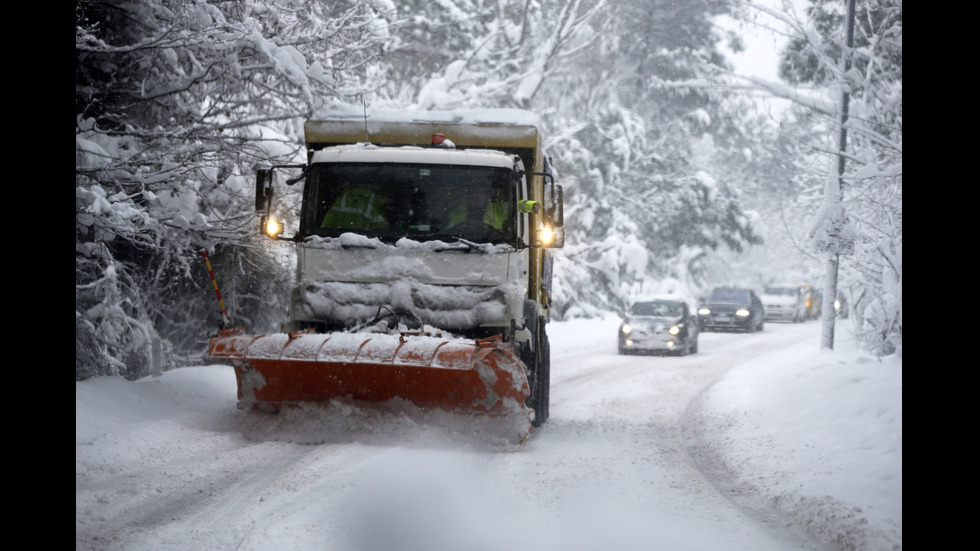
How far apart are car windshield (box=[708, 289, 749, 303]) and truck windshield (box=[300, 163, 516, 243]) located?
26.3 meters

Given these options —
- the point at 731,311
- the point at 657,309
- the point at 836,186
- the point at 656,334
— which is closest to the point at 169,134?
the point at 836,186

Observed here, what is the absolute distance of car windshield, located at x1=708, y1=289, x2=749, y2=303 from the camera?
33219 millimetres

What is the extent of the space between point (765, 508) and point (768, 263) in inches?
2686

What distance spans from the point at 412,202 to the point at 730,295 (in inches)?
1062

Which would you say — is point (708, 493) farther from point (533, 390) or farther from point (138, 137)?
point (138, 137)

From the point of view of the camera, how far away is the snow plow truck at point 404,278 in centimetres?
776

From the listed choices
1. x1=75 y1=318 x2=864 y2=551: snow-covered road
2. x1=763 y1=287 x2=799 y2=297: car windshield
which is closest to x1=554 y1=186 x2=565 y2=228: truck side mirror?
x1=75 y1=318 x2=864 y2=551: snow-covered road

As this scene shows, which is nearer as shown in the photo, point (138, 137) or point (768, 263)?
point (138, 137)

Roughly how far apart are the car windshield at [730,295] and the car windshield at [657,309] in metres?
11.1

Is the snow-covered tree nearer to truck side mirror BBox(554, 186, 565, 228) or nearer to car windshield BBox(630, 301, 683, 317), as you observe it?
truck side mirror BBox(554, 186, 565, 228)
